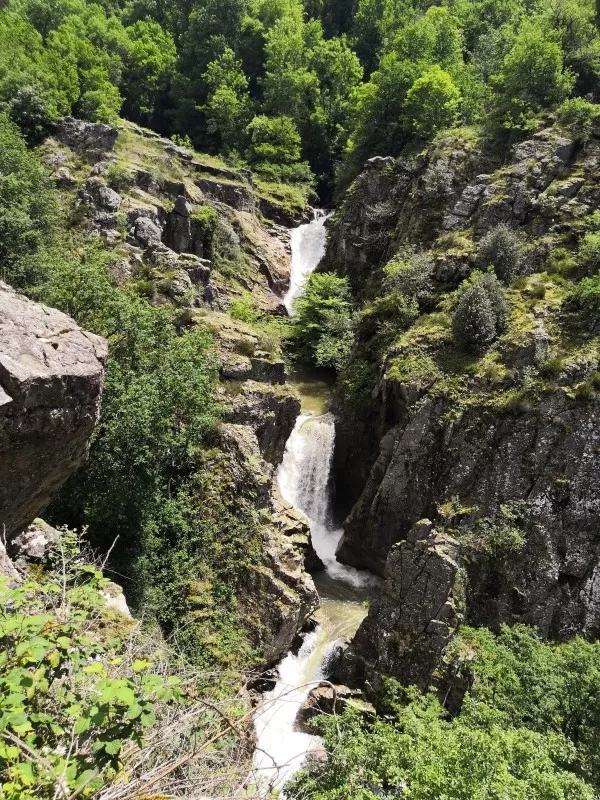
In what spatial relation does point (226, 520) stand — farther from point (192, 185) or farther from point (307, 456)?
point (192, 185)

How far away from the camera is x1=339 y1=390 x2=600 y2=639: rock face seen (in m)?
Answer: 15.3

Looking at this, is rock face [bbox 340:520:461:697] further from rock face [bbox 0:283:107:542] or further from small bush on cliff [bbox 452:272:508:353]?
rock face [bbox 0:283:107:542]

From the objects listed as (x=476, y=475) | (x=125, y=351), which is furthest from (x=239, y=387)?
(x=476, y=475)

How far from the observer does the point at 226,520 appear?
15133mm

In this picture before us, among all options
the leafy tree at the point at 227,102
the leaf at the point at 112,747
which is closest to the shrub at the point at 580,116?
the leafy tree at the point at 227,102

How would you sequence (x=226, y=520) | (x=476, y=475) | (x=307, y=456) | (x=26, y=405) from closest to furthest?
(x=26, y=405)
(x=226, y=520)
(x=476, y=475)
(x=307, y=456)

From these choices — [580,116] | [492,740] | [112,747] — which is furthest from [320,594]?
[580,116]

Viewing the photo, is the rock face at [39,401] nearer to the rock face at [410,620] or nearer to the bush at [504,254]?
the rock face at [410,620]

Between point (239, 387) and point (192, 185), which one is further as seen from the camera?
point (192, 185)

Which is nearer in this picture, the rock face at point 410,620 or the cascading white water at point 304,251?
the rock face at point 410,620

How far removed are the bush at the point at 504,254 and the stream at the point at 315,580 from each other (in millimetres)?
10430

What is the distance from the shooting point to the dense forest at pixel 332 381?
515cm

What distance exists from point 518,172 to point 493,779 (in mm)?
25375

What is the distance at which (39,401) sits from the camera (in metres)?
8.58
